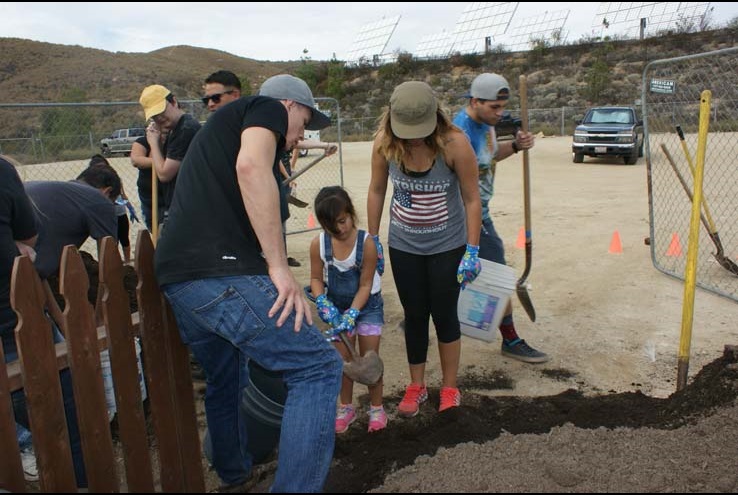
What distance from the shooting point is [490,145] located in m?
3.72

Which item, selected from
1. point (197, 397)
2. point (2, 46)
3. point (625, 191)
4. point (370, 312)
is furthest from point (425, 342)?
point (2, 46)

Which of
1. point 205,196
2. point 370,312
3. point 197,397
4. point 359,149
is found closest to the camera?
point 205,196

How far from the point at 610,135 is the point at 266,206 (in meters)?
16.1

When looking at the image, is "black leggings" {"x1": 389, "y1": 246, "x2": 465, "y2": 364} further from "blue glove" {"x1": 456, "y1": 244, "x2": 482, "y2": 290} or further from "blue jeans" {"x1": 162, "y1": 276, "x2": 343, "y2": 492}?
"blue jeans" {"x1": 162, "y1": 276, "x2": 343, "y2": 492}

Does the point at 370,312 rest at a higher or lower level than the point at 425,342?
higher

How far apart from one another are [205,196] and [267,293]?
0.40 meters

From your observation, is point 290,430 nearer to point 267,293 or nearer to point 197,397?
point 267,293

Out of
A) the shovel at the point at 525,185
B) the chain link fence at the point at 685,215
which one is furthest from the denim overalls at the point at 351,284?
the chain link fence at the point at 685,215

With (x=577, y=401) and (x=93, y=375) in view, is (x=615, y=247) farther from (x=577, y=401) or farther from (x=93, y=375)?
(x=93, y=375)

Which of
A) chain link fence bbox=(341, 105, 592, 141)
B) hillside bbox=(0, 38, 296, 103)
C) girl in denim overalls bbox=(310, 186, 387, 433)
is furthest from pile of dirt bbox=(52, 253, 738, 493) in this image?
hillside bbox=(0, 38, 296, 103)

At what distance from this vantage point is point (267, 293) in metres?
1.94

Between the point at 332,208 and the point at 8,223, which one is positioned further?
the point at 332,208

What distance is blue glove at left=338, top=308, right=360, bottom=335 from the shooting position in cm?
295

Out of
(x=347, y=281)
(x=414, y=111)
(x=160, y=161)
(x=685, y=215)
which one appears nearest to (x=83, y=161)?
(x=160, y=161)
